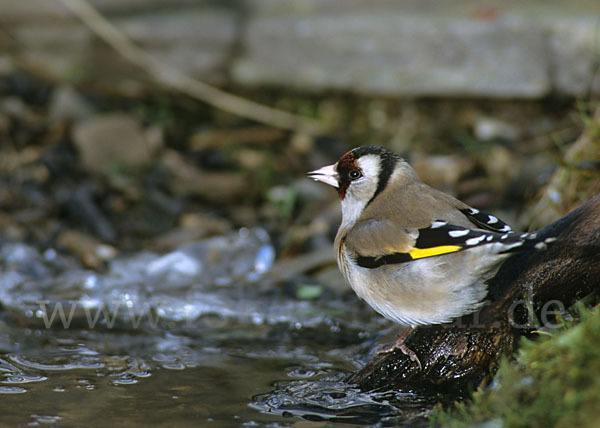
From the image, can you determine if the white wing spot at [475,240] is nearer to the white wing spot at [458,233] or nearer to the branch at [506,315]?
the white wing spot at [458,233]

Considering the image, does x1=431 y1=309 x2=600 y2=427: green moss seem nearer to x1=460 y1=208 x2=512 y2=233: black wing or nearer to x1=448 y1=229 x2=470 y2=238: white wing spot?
x1=448 y1=229 x2=470 y2=238: white wing spot

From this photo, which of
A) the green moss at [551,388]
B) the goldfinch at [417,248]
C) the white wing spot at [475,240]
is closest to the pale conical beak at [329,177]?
the goldfinch at [417,248]

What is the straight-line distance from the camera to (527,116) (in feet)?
22.4

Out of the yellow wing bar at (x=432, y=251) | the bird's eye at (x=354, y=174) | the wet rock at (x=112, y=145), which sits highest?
the wet rock at (x=112, y=145)

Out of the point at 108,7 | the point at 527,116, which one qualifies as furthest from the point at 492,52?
the point at 108,7

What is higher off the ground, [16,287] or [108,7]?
[108,7]

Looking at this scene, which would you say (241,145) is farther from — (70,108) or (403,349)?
(403,349)

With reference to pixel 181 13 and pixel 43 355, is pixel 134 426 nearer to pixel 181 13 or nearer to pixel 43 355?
pixel 43 355

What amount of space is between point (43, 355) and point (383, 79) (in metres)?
3.96

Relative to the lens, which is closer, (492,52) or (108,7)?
(492,52)

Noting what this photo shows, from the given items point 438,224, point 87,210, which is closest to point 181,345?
point 438,224

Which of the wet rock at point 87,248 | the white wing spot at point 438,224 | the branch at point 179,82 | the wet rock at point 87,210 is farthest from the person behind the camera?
the branch at point 179,82

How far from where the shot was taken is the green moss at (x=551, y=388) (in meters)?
2.53

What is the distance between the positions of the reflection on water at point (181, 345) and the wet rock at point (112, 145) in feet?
4.23
